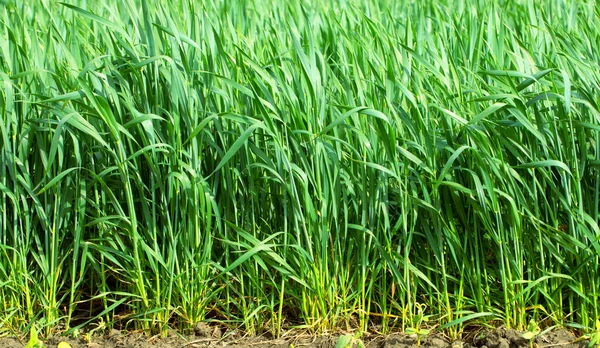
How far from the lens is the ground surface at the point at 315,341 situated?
2.17m

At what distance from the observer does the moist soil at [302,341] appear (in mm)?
2172

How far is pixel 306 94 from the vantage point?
7.34ft

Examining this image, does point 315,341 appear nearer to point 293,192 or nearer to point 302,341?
point 302,341

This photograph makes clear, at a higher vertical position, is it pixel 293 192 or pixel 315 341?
pixel 293 192

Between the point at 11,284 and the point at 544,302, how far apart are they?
1.68m

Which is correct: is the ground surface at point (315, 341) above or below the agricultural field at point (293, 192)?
below

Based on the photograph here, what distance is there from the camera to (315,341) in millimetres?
2223

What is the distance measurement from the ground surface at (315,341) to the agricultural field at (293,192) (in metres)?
0.03

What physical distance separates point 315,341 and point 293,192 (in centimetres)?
46

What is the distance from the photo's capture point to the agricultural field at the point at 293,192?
216 cm

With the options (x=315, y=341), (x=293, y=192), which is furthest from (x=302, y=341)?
(x=293, y=192)

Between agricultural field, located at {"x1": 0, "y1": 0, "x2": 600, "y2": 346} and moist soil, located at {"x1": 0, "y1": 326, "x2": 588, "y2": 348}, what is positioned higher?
agricultural field, located at {"x1": 0, "y1": 0, "x2": 600, "y2": 346}

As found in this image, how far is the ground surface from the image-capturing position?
2170 millimetres

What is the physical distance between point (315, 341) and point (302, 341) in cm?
4
